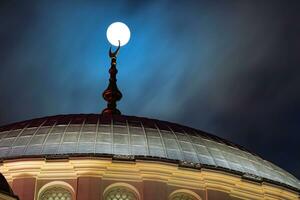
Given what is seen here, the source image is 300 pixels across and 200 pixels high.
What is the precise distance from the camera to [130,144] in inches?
1257

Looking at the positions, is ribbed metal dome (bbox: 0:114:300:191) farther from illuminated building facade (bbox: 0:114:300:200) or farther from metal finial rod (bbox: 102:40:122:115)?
metal finial rod (bbox: 102:40:122:115)

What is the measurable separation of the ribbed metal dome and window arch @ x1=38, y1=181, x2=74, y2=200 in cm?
129

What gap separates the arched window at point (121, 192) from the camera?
29.9m

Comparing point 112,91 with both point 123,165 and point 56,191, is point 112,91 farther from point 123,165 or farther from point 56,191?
point 56,191

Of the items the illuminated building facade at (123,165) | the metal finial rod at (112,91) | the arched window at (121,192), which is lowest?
the arched window at (121,192)

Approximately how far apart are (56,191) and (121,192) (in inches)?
104

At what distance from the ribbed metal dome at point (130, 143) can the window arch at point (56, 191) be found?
1290 millimetres

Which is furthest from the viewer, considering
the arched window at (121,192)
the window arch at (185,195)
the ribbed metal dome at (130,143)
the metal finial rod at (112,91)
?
the metal finial rod at (112,91)

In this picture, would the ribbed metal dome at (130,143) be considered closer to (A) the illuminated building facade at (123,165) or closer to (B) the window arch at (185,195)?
(A) the illuminated building facade at (123,165)

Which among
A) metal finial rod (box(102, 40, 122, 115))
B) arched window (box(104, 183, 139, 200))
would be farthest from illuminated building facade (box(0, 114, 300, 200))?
metal finial rod (box(102, 40, 122, 115))

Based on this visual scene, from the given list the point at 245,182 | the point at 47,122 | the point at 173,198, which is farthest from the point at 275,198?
the point at 47,122

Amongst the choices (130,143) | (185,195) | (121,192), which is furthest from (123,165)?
(185,195)

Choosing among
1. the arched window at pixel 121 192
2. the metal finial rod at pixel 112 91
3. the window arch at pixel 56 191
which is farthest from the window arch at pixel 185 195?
the metal finial rod at pixel 112 91

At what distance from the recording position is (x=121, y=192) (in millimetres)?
30078
